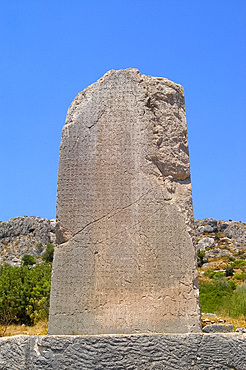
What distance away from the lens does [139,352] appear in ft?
9.92

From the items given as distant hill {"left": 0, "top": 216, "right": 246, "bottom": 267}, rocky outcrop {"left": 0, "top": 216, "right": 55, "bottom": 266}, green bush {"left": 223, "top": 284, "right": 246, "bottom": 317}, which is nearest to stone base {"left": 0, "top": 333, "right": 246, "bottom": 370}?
green bush {"left": 223, "top": 284, "right": 246, "bottom": 317}

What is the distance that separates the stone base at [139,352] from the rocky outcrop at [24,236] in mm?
40173

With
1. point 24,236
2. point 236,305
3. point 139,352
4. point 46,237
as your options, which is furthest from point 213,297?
point 24,236

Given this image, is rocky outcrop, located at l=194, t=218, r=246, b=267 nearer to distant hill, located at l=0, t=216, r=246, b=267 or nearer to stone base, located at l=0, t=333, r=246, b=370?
distant hill, located at l=0, t=216, r=246, b=267

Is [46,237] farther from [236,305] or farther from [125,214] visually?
[125,214]

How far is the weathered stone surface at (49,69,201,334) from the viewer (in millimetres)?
3424

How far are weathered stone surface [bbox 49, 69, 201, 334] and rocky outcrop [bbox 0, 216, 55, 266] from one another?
130ft

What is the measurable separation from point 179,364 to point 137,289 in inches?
26.0

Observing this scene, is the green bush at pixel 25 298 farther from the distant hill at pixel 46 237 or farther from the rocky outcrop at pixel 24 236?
the rocky outcrop at pixel 24 236

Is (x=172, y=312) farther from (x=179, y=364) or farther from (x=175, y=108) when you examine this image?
(x=175, y=108)

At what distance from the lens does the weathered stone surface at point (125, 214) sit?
135 inches

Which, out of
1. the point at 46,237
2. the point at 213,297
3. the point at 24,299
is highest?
the point at 46,237

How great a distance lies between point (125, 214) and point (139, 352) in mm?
1112

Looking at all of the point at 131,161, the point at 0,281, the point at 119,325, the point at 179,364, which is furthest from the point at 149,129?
the point at 0,281
